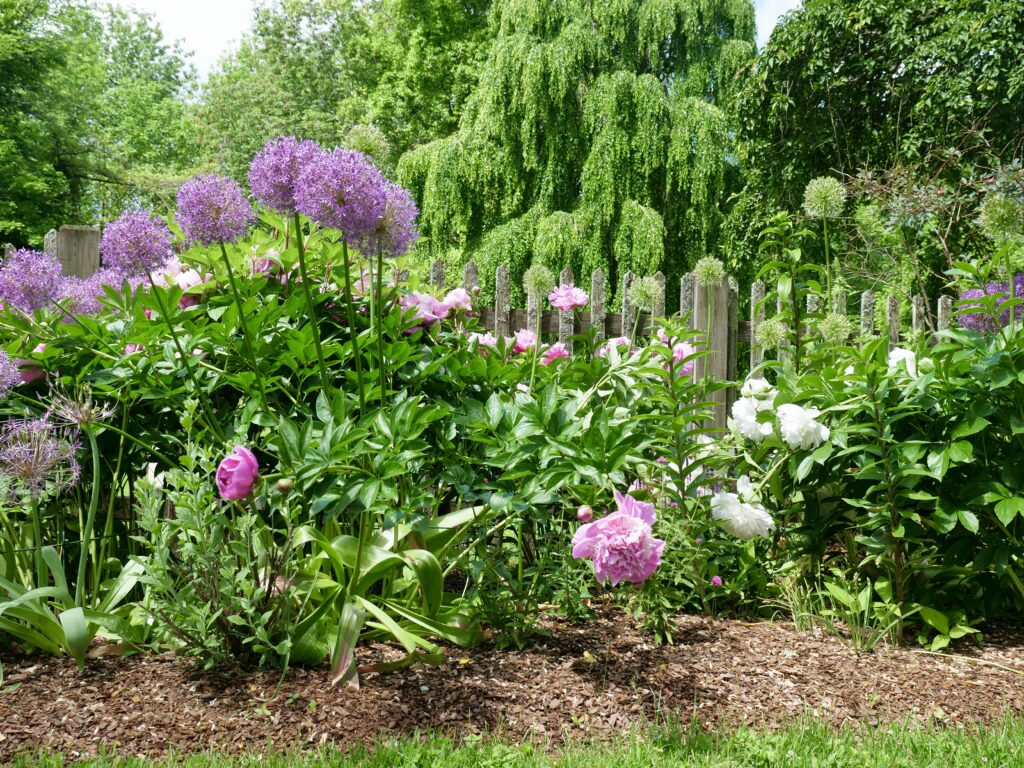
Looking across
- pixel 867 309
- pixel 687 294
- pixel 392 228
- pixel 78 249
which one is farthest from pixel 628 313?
pixel 392 228

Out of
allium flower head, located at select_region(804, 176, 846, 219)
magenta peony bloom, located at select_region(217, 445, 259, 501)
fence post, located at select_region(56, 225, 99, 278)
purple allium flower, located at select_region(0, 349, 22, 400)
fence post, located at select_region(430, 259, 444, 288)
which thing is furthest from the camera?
fence post, located at select_region(430, 259, 444, 288)

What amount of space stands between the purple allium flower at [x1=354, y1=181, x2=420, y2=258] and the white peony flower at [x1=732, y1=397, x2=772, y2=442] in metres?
1.31

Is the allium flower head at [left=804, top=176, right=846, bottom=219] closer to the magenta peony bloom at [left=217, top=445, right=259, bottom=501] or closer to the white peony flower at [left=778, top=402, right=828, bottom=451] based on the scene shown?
the white peony flower at [left=778, top=402, right=828, bottom=451]

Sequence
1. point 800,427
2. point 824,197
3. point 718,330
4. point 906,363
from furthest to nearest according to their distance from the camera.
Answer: point 718,330 < point 824,197 < point 906,363 < point 800,427

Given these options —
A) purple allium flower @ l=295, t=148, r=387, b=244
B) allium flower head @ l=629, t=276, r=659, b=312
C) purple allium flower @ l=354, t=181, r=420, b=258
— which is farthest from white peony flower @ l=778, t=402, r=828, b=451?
purple allium flower @ l=295, t=148, r=387, b=244

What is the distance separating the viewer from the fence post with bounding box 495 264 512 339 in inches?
199

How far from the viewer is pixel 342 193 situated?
6.01 feet

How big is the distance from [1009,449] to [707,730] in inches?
55.8

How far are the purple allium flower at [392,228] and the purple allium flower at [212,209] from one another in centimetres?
31

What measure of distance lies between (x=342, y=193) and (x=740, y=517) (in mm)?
1574

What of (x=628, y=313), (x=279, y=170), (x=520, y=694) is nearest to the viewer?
(x=279, y=170)

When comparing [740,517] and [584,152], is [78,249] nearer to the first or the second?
[740,517]

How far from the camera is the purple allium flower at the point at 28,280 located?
2195 millimetres

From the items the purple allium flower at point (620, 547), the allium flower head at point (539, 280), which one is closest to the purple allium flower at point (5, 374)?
the purple allium flower at point (620, 547)
